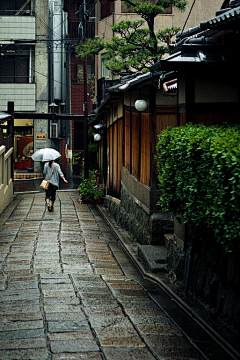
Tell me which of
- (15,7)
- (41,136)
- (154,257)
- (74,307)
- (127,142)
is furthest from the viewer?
(41,136)

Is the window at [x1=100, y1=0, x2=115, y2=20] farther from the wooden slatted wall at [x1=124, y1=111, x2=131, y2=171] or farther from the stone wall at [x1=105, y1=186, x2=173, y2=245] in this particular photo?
the stone wall at [x1=105, y1=186, x2=173, y2=245]

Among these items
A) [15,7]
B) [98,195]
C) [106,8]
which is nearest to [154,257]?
[98,195]

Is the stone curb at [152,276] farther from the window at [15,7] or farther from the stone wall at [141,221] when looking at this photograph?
the window at [15,7]

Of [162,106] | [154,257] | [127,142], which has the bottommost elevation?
[154,257]

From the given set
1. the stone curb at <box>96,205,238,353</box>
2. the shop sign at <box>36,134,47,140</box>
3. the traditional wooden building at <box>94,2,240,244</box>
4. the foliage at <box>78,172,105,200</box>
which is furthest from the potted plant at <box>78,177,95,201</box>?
the shop sign at <box>36,134,47,140</box>

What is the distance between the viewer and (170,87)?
501 inches

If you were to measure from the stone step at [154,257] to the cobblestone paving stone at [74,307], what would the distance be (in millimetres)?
619

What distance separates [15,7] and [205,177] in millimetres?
34751

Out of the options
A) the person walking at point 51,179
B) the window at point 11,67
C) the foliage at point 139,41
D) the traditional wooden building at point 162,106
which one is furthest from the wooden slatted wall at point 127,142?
the window at point 11,67

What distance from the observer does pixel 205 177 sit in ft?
25.2

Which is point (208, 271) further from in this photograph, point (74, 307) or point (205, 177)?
point (74, 307)

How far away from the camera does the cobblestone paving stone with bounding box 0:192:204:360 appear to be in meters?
6.91

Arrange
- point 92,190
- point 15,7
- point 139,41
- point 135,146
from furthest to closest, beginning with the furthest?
point 15,7 → point 92,190 → point 139,41 → point 135,146

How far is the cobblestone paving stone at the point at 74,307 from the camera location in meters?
6.91
